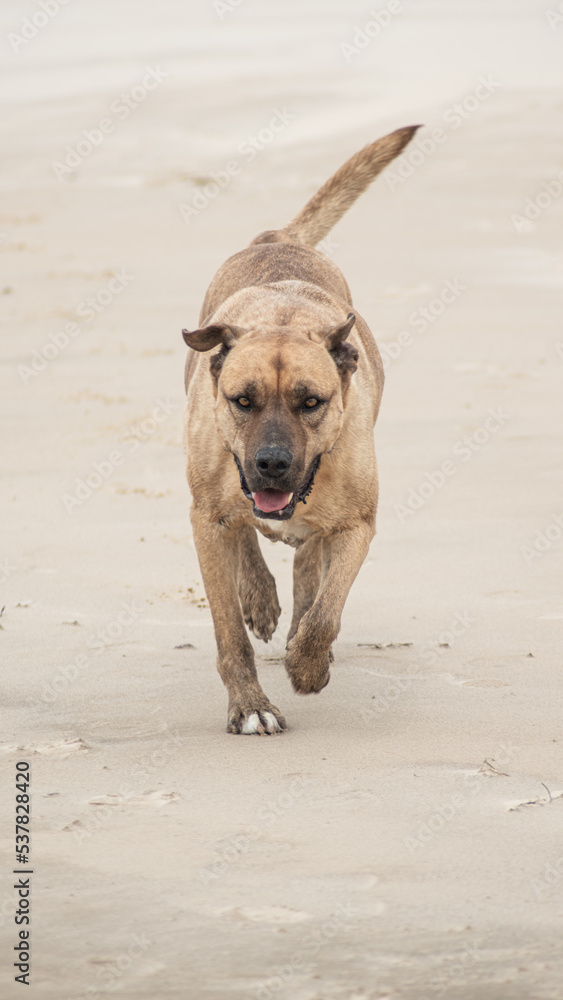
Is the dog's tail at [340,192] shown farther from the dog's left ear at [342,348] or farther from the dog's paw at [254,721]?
the dog's paw at [254,721]

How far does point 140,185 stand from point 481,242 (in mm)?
7565

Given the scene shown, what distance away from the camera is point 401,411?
33.8 feet

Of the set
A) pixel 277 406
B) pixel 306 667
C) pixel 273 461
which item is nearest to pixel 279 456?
pixel 273 461

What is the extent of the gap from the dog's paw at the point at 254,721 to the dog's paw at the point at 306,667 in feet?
0.51

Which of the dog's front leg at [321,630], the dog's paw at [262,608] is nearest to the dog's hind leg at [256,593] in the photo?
the dog's paw at [262,608]

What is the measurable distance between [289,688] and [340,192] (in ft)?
10.2

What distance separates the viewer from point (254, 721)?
4.71 m

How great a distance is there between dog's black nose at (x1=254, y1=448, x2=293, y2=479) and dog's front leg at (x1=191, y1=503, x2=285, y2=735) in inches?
25.4

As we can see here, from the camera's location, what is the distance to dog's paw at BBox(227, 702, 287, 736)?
470cm

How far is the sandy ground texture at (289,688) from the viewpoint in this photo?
298cm

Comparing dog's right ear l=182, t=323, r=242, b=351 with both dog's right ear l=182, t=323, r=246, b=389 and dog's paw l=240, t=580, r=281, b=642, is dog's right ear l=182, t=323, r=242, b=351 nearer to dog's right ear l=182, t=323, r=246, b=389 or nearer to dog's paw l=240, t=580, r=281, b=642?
dog's right ear l=182, t=323, r=246, b=389

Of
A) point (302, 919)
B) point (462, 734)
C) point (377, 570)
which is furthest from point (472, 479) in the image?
point (302, 919)

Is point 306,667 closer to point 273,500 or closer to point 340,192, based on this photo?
point 273,500

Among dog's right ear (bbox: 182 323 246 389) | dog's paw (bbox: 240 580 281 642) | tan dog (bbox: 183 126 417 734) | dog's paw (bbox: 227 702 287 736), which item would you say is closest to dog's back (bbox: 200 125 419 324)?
tan dog (bbox: 183 126 417 734)
